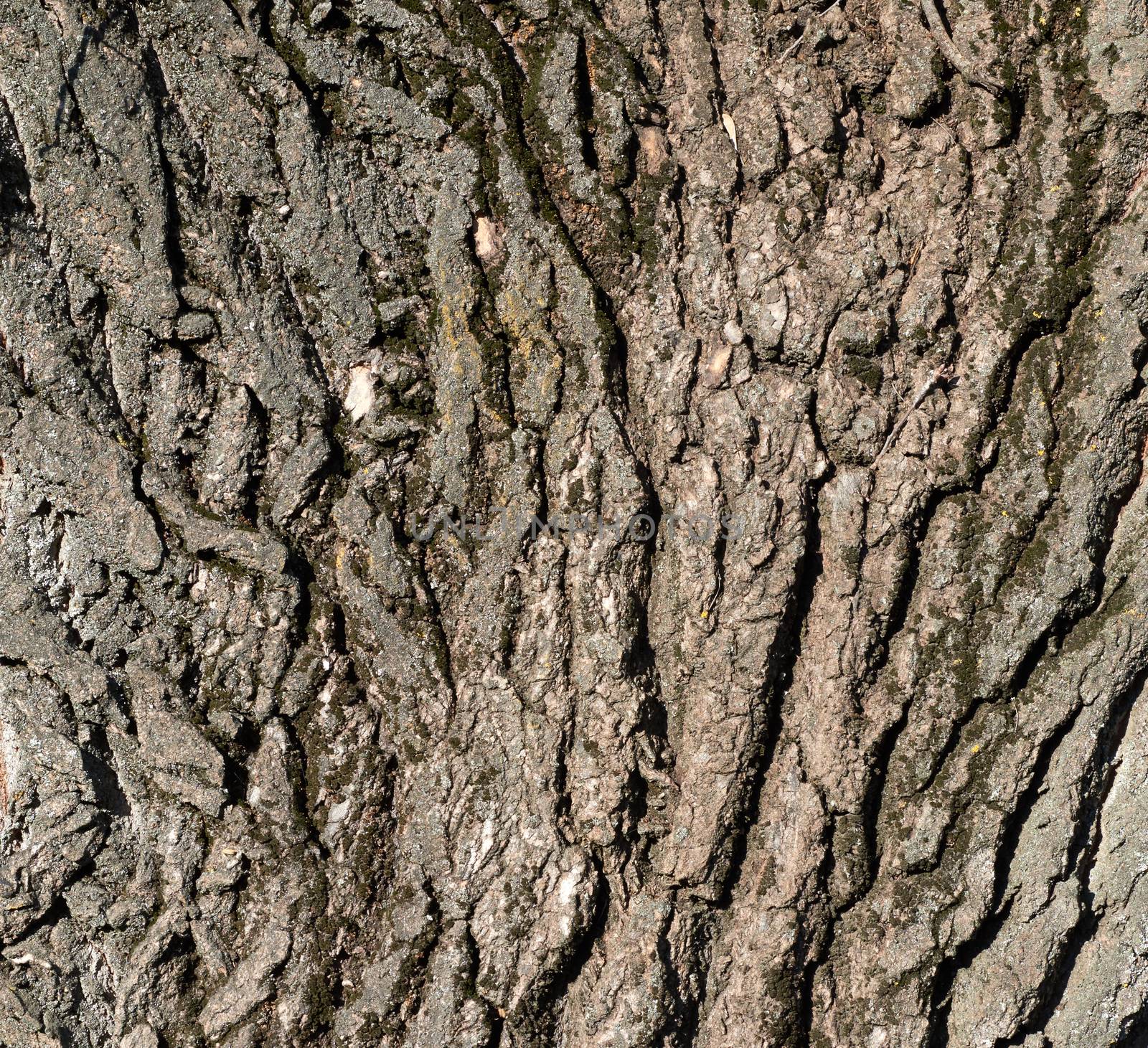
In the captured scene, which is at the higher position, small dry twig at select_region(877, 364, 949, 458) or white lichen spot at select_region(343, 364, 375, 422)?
small dry twig at select_region(877, 364, 949, 458)

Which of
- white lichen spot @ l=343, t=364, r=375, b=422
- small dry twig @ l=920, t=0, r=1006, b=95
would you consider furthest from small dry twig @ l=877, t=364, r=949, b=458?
white lichen spot @ l=343, t=364, r=375, b=422

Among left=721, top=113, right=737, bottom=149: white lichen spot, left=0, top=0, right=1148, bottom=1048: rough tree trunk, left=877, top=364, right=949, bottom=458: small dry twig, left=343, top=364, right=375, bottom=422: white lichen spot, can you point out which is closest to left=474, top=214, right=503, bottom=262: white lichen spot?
left=0, top=0, right=1148, bottom=1048: rough tree trunk

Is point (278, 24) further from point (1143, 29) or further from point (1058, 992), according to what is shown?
point (1058, 992)

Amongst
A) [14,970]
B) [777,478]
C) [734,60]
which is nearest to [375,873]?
[14,970]

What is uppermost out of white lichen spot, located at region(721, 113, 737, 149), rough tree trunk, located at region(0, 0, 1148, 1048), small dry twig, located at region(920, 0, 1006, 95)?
small dry twig, located at region(920, 0, 1006, 95)

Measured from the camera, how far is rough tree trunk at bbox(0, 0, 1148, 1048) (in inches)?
73.2

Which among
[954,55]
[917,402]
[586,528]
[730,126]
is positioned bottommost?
[586,528]

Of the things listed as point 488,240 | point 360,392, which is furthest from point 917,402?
point 360,392

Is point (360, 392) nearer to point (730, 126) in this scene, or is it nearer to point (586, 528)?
point (586, 528)

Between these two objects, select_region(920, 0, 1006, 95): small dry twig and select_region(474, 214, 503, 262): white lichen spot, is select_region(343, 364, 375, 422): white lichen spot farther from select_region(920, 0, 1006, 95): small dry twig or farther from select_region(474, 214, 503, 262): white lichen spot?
select_region(920, 0, 1006, 95): small dry twig

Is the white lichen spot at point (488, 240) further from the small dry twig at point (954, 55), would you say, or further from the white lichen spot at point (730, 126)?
the small dry twig at point (954, 55)

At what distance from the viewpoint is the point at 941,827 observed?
77.1 inches

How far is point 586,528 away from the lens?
190 cm

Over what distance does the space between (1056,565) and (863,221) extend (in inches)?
31.6
